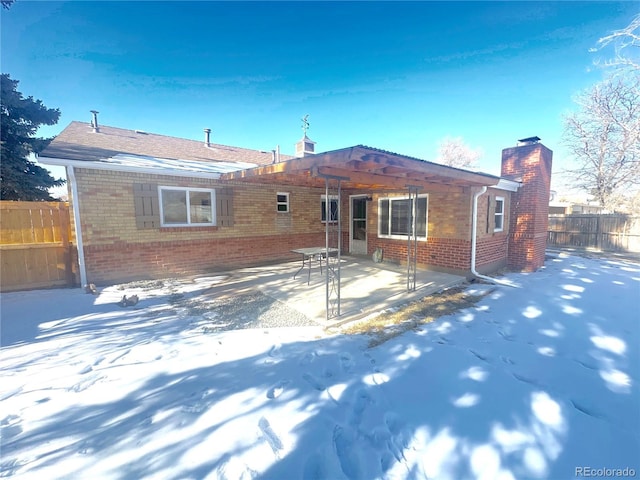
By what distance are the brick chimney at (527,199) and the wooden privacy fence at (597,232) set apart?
293 inches

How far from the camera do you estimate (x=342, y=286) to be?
5957mm

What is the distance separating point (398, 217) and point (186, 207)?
638 cm

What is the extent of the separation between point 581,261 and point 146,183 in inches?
580

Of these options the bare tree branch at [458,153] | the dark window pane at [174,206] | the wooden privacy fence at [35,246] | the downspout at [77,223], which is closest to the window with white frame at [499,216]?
the dark window pane at [174,206]

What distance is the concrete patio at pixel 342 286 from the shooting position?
466cm

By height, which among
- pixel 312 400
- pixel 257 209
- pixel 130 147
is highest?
pixel 130 147

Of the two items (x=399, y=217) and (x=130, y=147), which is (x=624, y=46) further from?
(x=130, y=147)

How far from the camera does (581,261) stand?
384 inches

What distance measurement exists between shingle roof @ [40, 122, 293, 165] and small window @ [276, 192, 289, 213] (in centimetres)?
267

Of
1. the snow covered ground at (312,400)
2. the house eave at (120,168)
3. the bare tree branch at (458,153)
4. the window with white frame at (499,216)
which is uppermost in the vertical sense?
the bare tree branch at (458,153)

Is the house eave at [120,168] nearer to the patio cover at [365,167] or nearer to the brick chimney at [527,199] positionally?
the patio cover at [365,167]

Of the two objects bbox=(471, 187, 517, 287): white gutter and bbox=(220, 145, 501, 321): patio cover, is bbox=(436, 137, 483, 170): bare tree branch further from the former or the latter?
bbox=(220, 145, 501, 321): patio cover

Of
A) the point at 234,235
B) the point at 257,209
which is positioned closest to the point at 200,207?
the point at 234,235

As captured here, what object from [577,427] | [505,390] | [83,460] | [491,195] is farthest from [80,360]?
[491,195]
